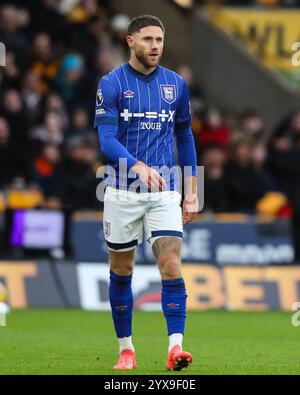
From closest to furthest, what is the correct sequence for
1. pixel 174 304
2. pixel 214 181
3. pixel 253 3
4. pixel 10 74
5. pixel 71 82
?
1. pixel 174 304
2. pixel 214 181
3. pixel 10 74
4. pixel 71 82
5. pixel 253 3

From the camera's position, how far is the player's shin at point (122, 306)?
9.91 metres

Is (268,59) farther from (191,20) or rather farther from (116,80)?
(116,80)

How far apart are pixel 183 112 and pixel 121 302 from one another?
1.58 m

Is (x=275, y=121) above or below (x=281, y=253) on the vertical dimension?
above

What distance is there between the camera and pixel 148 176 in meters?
9.26

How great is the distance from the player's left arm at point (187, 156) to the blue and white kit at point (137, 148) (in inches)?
5.0

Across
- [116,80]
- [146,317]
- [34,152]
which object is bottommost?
[146,317]

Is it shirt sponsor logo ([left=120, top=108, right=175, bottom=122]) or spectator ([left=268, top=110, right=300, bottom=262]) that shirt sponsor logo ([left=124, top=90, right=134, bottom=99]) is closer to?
shirt sponsor logo ([left=120, top=108, right=175, bottom=122])

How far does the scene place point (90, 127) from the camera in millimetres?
21172

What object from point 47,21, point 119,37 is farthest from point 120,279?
point 119,37

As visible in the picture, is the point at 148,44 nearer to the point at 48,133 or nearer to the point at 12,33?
the point at 48,133

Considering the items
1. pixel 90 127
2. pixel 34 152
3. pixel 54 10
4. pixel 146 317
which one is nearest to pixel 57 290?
pixel 146 317

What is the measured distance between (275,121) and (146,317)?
9.79 meters

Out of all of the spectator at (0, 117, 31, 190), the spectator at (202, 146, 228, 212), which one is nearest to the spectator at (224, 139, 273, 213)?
the spectator at (202, 146, 228, 212)
